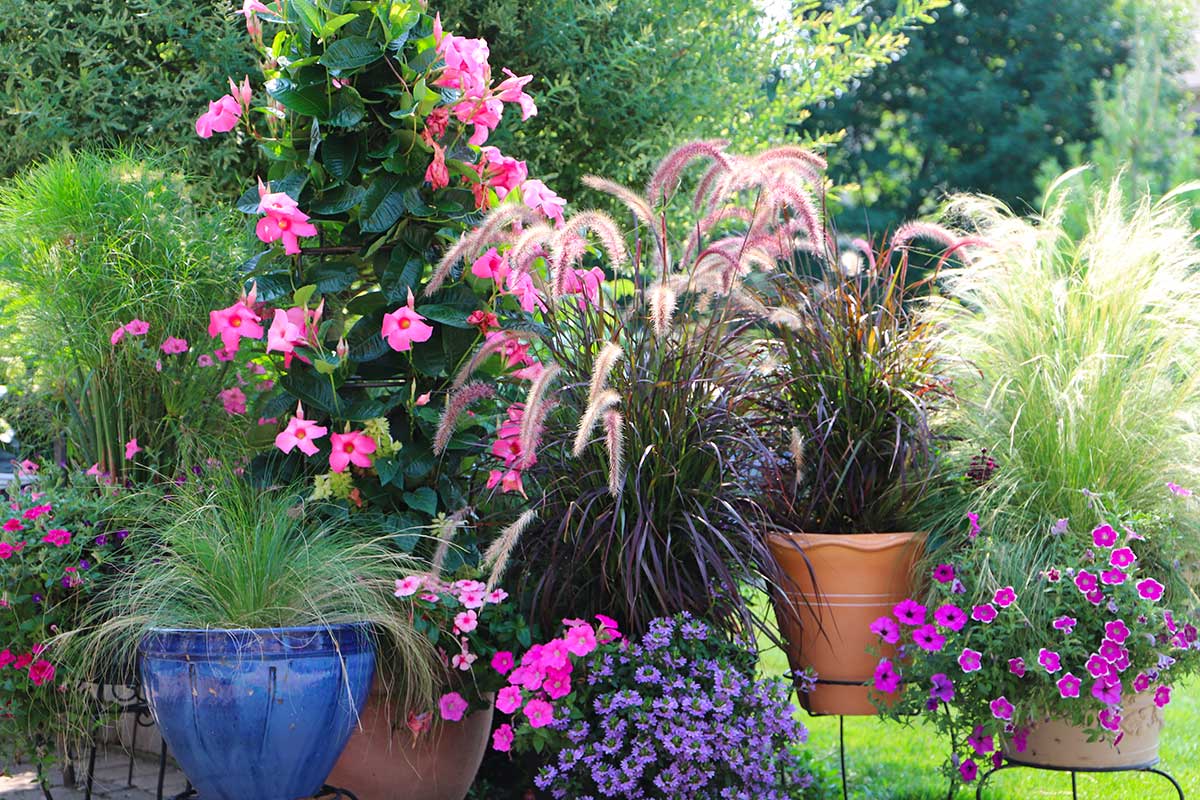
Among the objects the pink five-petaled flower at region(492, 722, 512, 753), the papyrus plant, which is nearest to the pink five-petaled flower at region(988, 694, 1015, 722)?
the papyrus plant

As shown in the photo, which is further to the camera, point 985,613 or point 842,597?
point 842,597

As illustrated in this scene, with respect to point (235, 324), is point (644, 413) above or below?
below

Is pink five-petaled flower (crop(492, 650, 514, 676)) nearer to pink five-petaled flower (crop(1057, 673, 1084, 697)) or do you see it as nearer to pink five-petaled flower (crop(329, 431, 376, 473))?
pink five-petaled flower (crop(329, 431, 376, 473))

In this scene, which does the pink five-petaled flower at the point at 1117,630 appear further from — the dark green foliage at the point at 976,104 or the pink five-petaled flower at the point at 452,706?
the dark green foliage at the point at 976,104

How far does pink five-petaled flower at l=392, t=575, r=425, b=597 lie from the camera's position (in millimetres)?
2371

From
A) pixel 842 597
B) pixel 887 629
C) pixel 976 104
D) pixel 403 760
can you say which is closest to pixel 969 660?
pixel 887 629

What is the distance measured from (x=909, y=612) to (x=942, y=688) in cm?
18

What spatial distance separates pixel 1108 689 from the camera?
2404 millimetres

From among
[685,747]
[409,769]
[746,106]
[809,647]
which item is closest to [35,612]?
[409,769]

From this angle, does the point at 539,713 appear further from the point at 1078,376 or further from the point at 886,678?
the point at 1078,376

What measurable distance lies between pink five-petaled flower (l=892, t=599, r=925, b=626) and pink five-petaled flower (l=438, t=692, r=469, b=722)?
37.5 inches

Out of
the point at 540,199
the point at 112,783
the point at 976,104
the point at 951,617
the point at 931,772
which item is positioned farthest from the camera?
the point at 976,104

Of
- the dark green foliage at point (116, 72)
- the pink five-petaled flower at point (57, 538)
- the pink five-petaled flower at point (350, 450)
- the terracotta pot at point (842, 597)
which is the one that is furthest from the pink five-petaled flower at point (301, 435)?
the dark green foliage at point (116, 72)

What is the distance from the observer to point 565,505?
8.54 ft
